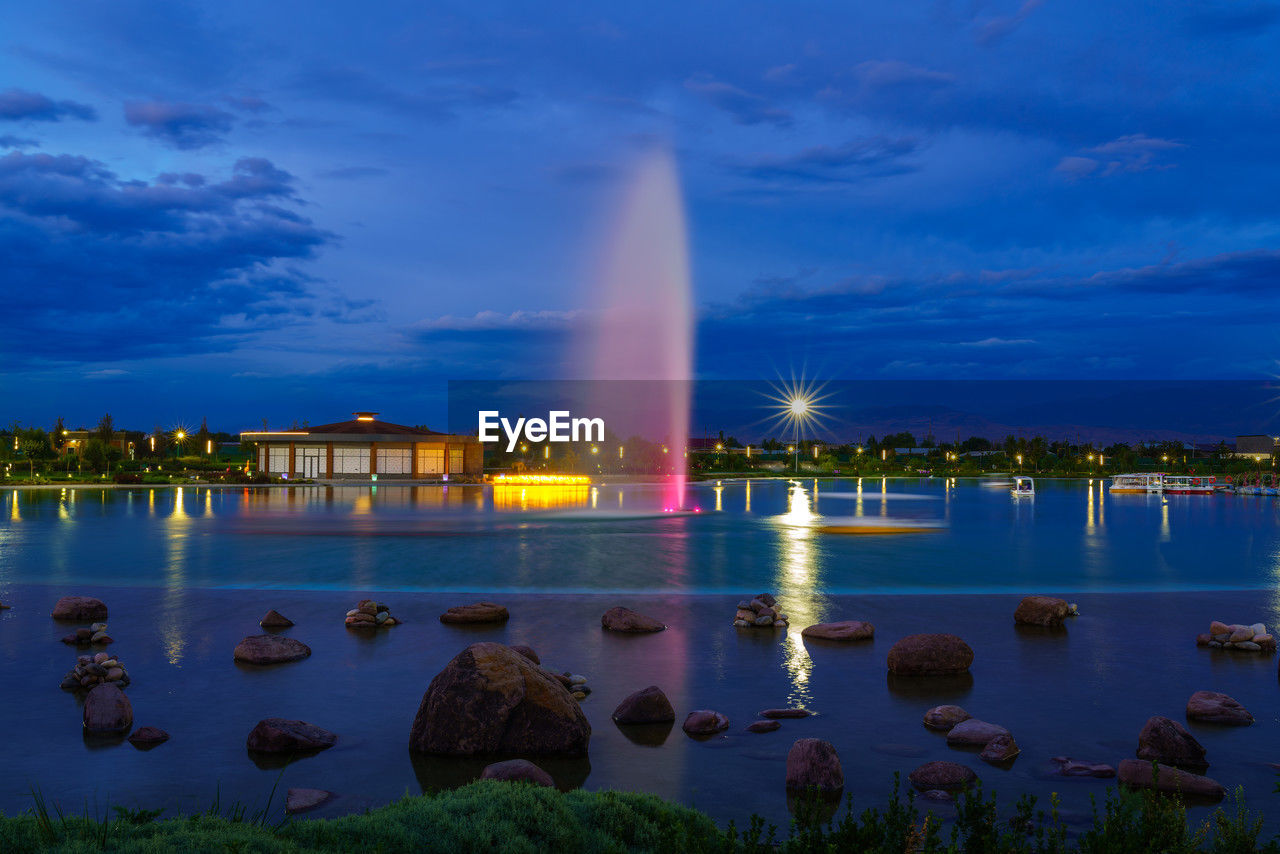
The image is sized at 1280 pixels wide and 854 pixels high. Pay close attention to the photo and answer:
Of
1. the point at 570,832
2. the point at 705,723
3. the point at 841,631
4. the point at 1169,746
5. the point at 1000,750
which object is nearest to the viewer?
the point at 570,832

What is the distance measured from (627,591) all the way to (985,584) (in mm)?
9847

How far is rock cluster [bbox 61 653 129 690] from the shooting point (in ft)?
42.3

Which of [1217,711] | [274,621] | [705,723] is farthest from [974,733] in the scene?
[274,621]

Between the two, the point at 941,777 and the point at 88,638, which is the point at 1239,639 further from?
the point at 88,638

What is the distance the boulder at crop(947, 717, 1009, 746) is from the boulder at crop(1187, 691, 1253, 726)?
2.90m

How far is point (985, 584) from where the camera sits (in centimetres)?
2533

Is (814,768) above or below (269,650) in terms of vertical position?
below

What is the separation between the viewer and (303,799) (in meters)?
8.96

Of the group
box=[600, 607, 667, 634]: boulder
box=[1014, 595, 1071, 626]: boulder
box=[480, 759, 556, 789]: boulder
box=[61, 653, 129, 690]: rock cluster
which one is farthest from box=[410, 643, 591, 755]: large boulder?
box=[1014, 595, 1071, 626]: boulder

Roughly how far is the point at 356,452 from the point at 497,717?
91.0 meters

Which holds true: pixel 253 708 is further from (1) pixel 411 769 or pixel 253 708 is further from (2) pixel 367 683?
(1) pixel 411 769

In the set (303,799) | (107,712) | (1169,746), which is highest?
(107,712)

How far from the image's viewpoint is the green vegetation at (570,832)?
6.53 m

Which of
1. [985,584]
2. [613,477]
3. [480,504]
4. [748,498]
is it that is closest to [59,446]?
[613,477]
